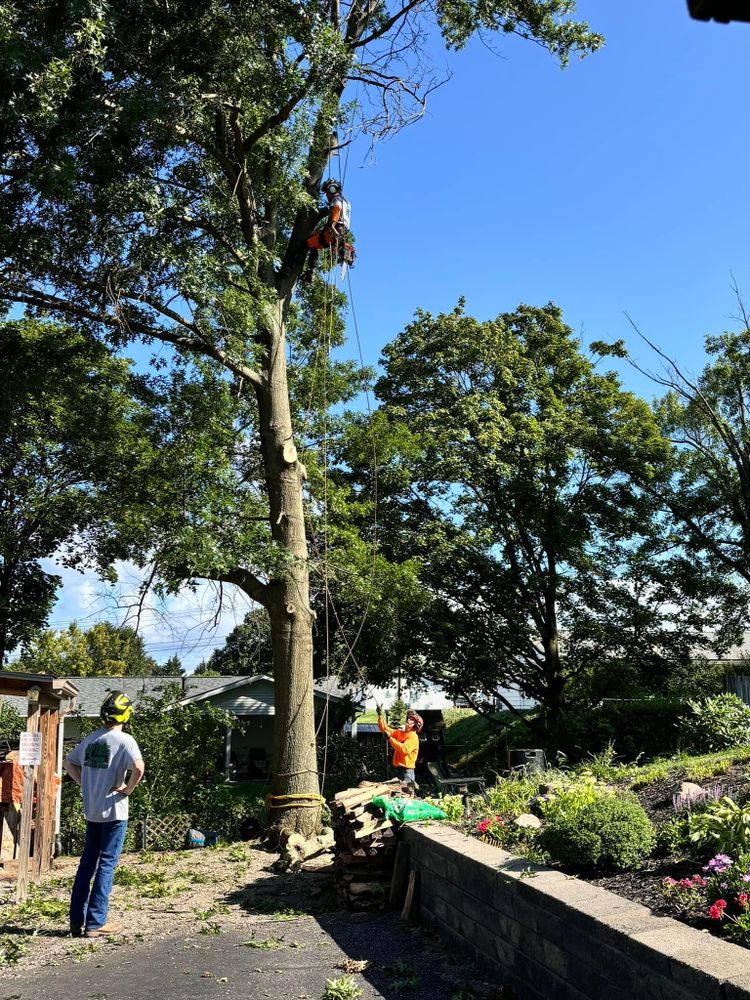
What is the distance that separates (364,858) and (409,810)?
549 millimetres

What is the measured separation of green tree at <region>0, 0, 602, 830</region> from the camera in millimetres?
9156

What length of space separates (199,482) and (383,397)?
34.3 feet

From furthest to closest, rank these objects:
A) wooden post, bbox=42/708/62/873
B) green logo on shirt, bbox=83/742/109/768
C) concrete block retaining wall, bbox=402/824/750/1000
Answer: wooden post, bbox=42/708/62/873 → green logo on shirt, bbox=83/742/109/768 → concrete block retaining wall, bbox=402/824/750/1000

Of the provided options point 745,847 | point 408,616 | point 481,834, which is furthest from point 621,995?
point 408,616

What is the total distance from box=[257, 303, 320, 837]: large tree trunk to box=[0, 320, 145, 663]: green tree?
2.41 m

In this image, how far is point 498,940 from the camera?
4.80 meters

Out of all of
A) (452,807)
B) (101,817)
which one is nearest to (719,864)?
(452,807)

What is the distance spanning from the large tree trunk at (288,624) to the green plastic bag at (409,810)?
10.5ft

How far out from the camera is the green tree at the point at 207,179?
30.0ft

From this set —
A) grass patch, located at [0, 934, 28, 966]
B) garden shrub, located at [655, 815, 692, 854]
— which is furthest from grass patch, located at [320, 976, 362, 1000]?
grass patch, located at [0, 934, 28, 966]

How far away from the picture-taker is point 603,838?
185 inches

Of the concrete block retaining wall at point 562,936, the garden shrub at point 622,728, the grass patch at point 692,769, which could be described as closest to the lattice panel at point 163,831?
the concrete block retaining wall at point 562,936

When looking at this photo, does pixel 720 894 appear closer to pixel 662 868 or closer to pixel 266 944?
pixel 662 868

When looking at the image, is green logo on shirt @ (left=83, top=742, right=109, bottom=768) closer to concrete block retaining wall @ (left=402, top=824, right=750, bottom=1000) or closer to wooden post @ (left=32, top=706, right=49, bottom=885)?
concrete block retaining wall @ (left=402, top=824, right=750, bottom=1000)
